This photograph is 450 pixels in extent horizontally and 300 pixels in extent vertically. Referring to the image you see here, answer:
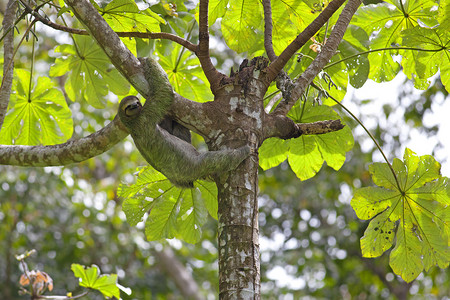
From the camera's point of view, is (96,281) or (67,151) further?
(96,281)

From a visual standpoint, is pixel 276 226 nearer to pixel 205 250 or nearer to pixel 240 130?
pixel 205 250

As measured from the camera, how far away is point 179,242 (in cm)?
966

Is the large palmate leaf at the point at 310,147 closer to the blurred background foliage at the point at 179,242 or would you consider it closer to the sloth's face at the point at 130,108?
the sloth's face at the point at 130,108

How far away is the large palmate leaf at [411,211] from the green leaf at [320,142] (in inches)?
17.0

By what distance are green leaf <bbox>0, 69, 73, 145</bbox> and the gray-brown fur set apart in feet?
4.06

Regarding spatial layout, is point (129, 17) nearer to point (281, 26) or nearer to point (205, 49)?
point (205, 49)

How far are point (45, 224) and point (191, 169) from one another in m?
7.95

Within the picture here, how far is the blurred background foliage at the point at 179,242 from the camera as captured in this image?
9.28m

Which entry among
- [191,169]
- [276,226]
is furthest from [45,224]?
[191,169]

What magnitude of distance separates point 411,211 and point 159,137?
1860 millimetres

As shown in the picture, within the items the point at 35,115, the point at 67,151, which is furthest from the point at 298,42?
the point at 35,115

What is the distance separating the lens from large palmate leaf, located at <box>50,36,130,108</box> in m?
3.86

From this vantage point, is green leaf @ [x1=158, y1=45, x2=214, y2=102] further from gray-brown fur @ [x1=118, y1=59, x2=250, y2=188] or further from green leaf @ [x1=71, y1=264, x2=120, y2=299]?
green leaf @ [x1=71, y1=264, x2=120, y2=299]

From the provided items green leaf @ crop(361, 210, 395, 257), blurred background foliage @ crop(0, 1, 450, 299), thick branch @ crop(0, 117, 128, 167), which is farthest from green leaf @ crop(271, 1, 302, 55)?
blurred background foliage @ crop(0, 1, 450, 299)
